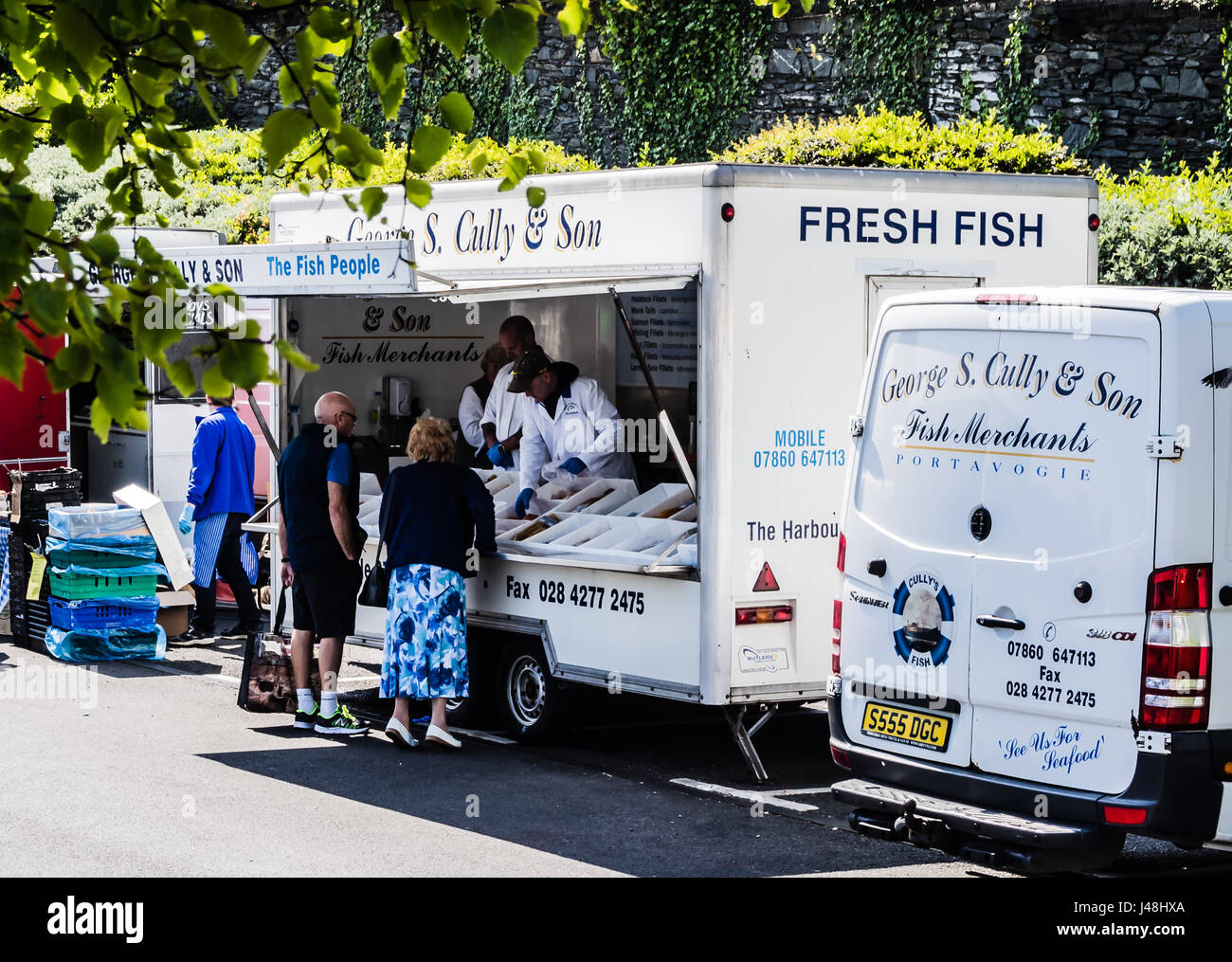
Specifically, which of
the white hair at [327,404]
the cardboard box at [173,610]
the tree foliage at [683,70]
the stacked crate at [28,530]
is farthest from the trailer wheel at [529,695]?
the tree foliage at [683,70]

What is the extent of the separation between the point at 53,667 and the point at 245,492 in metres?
1.87

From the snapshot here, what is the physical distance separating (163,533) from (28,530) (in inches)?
40.5

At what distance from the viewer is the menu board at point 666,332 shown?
34.2 ft

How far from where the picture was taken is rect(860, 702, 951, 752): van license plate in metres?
6.18

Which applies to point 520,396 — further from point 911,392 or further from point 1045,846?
point 1045,846

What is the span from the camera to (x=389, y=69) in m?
4.18

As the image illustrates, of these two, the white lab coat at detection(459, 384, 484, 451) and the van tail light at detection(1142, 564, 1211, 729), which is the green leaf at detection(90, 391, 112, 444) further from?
the white lab coat at detection(459, 384, 484, 451)

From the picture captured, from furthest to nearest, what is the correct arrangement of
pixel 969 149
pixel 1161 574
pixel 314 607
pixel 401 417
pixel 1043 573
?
pixel 969 149, pixel 401 417, pixel 314 607, pixel 1043 573, pixel 1161 574

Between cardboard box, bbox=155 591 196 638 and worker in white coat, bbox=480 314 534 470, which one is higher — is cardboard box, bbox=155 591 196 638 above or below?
below

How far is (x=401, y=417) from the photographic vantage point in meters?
12.0

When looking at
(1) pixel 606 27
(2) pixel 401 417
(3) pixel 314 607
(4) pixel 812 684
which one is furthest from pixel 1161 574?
(1) pixel 606 27

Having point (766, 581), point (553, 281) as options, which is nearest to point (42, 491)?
point (553, 281)

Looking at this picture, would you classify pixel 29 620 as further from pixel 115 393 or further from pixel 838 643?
pixel 115 393

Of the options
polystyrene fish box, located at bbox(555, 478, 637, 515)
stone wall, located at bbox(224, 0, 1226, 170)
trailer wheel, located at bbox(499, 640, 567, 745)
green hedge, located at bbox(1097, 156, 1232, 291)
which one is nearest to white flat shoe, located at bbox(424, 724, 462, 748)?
trailer wheel, located at bbox(499, 640, 567, 745)
